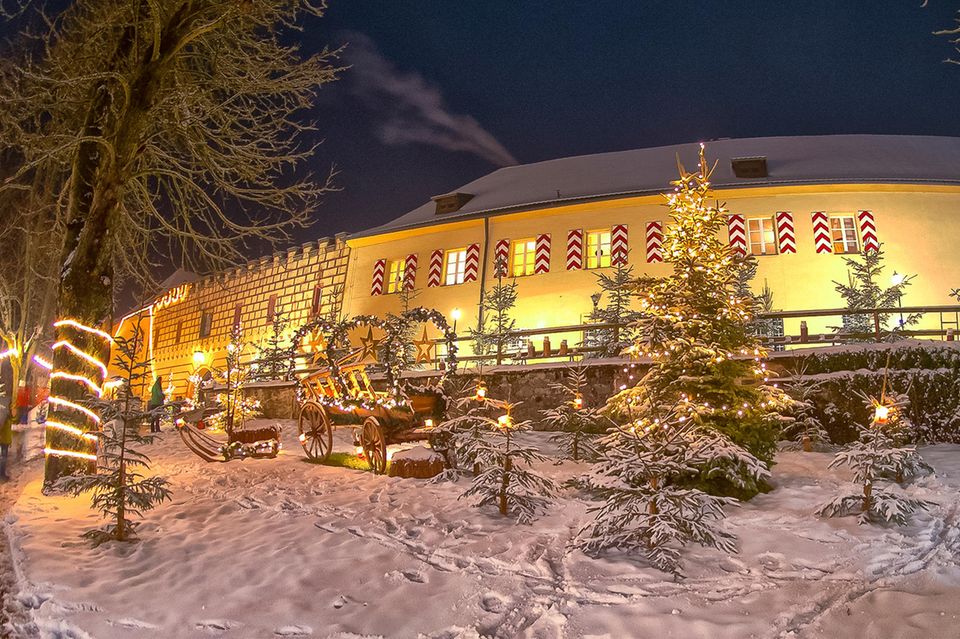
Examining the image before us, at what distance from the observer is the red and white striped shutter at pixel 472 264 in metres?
21.4

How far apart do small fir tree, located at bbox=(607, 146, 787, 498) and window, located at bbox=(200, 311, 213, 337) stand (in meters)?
27.1

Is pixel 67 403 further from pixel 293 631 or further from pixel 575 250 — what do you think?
pixel 575 250

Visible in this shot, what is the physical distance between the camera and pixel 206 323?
3144 cm

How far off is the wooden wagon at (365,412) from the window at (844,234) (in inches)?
550

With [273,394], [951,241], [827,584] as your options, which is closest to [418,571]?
[827,584]

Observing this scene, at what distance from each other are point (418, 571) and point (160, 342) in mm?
35439

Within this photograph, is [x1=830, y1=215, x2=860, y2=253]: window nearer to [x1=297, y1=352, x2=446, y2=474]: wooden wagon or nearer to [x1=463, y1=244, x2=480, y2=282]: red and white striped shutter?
[x1=463, y1=244, x2=480, y2=282]: red and white striped shutter

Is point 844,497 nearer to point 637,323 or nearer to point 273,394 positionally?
point 637,323

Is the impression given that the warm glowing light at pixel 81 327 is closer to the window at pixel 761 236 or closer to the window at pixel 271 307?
the window at pixel 761 236

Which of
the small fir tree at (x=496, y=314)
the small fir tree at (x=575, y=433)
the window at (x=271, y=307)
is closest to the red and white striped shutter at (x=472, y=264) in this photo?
the small fir tree at (x=496, y=314)

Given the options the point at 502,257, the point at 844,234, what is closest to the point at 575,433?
the point at 502,257

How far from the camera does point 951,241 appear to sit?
18250mm

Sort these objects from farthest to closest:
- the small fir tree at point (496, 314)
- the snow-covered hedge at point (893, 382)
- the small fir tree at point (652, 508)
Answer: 1. the small fir tree at point (496, 314)
2. the snow-covered hedge at point (893, 382)
3. the small fir tree at point (652, 508)

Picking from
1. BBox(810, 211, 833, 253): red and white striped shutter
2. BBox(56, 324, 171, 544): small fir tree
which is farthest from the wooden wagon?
BBox(810, 211, 833, 253): red and white striped shutter
